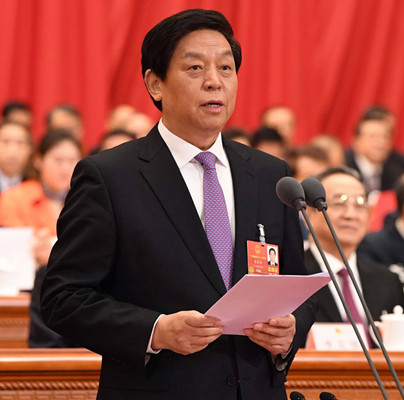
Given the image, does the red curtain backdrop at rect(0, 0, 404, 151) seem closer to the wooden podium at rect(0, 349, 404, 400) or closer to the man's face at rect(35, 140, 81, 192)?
the man's face at rect(35, 140, 81, 192)

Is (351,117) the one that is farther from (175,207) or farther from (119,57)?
(175,207)

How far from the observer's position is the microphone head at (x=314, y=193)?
158cm

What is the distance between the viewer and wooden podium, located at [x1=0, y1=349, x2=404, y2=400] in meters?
2.29

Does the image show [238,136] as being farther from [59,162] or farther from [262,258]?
[262,258]

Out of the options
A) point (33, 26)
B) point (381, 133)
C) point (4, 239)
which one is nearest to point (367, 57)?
point (381, 133)

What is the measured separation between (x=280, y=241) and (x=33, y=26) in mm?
5812

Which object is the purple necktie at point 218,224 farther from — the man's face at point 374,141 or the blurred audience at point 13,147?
the man's face at point 374,141

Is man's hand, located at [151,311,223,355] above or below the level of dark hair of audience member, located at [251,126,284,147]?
below

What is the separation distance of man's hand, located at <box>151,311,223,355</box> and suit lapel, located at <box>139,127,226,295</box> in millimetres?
117

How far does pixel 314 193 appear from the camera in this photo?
5.23 ft

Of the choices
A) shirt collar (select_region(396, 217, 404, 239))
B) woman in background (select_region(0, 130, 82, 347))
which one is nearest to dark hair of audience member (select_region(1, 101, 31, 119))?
woman in background (select_region(0, 130, 82, 347))

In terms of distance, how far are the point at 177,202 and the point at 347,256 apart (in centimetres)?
160

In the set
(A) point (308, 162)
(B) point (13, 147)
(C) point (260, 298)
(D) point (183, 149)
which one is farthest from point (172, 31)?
(B) point (13, 147)

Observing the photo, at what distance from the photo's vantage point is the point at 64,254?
1685 mm
